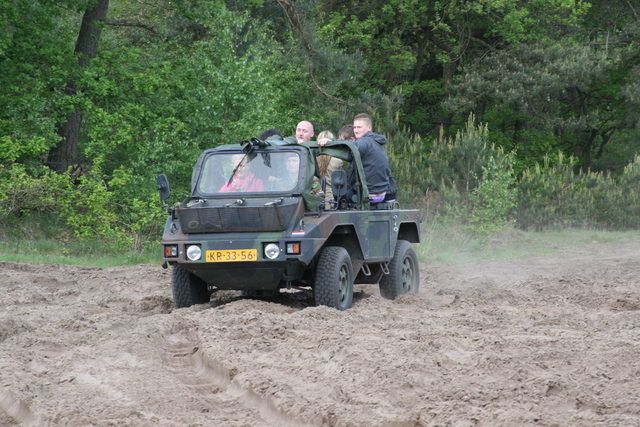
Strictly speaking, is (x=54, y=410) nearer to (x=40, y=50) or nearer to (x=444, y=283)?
(x=444, y=283)

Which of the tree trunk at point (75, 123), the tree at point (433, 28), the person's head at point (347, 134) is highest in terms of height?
the tree at point (433, 28)

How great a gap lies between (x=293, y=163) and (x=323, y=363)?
402 cm

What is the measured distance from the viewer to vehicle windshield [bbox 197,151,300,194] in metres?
9.70

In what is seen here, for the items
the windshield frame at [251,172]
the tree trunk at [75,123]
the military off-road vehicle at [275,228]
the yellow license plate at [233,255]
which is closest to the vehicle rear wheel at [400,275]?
the military off-road vehicle at [275,228]

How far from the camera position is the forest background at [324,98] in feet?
62.2

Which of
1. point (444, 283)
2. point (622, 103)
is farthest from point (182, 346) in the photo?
point (622, 103)

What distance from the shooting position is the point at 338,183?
31.1 ft

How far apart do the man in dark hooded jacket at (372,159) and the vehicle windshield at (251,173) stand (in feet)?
4.20

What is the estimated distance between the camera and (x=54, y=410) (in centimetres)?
514

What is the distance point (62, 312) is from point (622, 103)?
33.4m

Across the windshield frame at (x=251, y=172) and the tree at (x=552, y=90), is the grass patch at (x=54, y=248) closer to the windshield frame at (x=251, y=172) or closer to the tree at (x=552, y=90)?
the windshield frame at (x=251, y=172)

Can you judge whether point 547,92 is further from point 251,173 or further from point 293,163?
point 251,173

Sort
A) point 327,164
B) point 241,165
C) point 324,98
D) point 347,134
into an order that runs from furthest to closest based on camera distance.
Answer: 1. point 324,98
2. point 347,134
3. point 327,164
4. point 241,165

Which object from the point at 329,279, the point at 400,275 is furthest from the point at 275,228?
the point at 400,275
